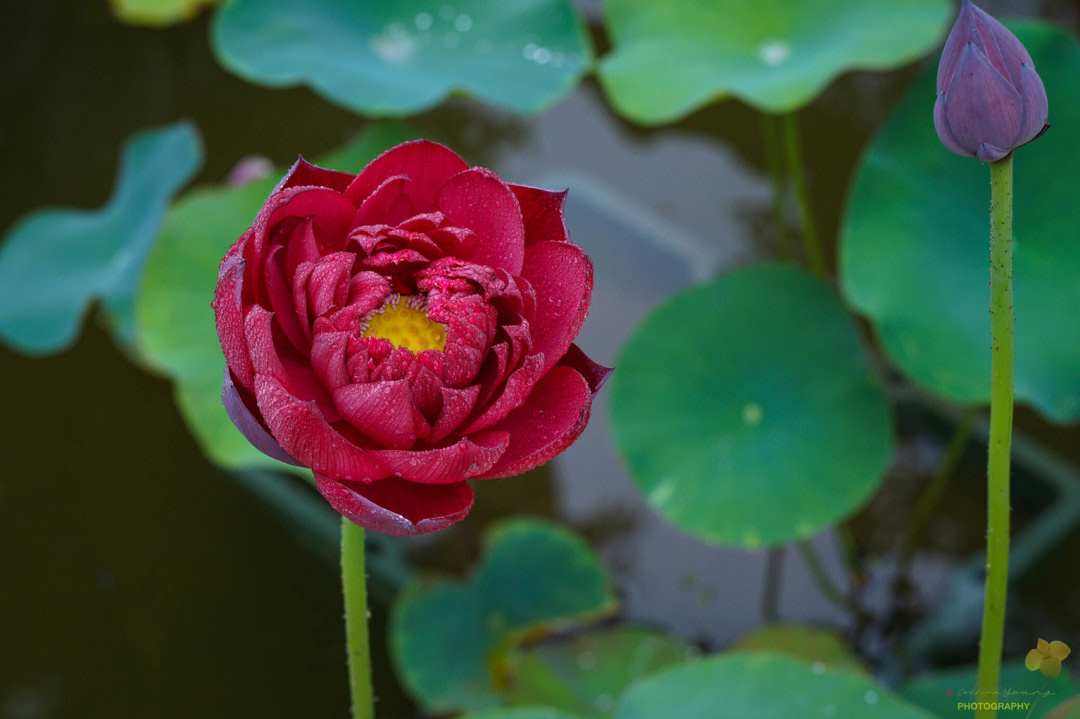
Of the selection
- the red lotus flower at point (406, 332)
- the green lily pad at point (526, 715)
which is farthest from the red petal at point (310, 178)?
the green lily pad at point (526, 715)

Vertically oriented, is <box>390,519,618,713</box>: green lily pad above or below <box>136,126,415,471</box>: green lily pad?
below

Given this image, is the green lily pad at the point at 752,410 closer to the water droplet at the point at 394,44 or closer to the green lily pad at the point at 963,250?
the green lily pad at the point at 963,250

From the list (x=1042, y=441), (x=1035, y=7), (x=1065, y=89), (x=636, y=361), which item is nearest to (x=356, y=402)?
(x=636, y=361)

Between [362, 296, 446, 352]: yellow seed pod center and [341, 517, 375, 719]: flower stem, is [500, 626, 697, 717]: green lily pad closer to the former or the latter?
[341, 517, 375, 719]: flower stem

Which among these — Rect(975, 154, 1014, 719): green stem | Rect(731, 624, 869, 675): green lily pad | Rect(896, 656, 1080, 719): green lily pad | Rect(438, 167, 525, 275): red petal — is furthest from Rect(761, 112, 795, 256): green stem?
Rect(438, 167, 525, 275): red petal

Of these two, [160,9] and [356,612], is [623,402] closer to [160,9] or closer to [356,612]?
[356,612]

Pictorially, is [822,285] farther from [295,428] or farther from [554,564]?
[295,428]
